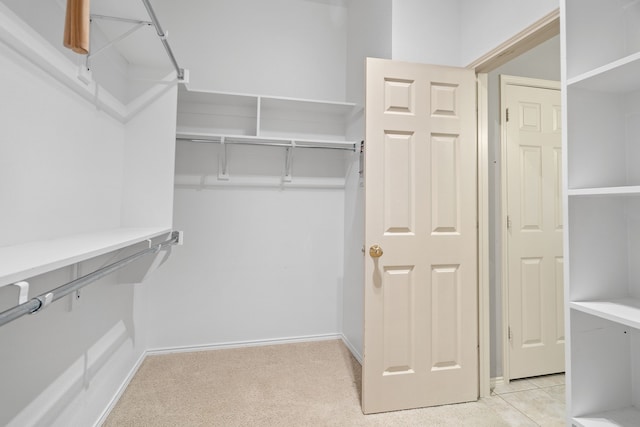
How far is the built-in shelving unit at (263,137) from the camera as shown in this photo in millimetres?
2449

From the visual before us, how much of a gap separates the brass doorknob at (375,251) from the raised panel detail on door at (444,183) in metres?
0.37

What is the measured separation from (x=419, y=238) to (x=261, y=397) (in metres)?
1.36

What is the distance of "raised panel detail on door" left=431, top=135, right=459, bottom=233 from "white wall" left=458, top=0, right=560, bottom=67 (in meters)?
0.56

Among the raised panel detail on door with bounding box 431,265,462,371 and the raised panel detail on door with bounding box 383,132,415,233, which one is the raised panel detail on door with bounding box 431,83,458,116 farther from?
the raised panel detail on door with bounding box 431,265,462,371

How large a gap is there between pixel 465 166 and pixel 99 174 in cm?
202

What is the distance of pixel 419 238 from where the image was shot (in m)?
1.82

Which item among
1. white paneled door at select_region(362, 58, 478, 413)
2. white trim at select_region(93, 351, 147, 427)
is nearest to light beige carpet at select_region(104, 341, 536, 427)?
white trim at select_region(93, 351, 147, 427)

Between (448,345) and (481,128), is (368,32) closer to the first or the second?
(481,128)

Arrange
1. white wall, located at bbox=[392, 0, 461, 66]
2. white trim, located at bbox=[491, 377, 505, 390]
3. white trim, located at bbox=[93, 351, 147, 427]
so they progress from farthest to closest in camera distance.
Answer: white trim, located at bbox=[491, 377, 505, 390]
white wall, located at bbox=[392, 0, 461, 66]
white trim, located at bbox=[93, 351, 147, 427]

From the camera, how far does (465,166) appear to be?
190cm

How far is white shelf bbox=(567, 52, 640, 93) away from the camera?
926 mm

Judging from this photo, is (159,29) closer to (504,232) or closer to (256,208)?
(256,208)

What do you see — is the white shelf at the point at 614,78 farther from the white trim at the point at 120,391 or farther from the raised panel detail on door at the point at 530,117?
the white trim at the point at 120,391

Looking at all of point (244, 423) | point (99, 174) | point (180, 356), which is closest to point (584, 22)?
point (99, 174)
